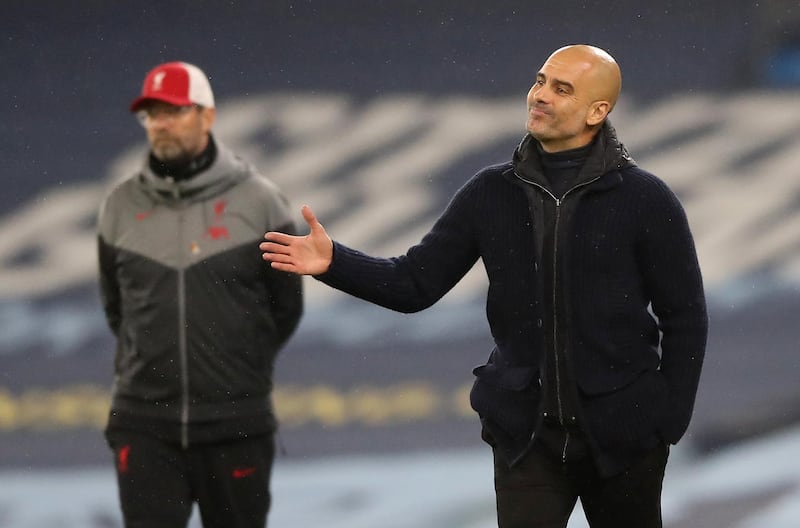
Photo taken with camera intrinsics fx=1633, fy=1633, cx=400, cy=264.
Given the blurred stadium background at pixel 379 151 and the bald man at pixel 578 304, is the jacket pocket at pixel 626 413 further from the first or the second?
the blurred stadium background at pixel 379 151

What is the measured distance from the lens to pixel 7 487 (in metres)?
6.82

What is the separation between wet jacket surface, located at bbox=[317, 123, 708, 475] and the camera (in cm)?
345

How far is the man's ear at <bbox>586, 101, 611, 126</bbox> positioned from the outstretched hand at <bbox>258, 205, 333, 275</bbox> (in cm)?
62

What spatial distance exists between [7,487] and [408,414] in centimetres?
173

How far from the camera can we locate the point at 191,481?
15.0ft

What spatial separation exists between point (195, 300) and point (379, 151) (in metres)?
3.00

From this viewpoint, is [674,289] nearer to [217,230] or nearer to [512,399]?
[512,399]

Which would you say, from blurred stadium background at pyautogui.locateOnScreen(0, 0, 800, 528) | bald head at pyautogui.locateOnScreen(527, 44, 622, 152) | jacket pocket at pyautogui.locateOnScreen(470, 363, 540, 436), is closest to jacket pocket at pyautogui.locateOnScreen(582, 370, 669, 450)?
jacket pocket at pyautogui.locateOnScreen(470, 363, 540, 436)

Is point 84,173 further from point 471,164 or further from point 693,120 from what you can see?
point 693,120

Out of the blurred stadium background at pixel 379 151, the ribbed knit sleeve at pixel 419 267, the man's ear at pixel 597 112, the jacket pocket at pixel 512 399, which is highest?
the blurred stadium background at pixel 379 151

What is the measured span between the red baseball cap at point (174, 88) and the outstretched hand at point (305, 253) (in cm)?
115

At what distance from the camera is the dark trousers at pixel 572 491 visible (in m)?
3.47

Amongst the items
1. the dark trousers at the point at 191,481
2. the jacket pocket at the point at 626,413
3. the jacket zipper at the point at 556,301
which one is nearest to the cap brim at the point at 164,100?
the dark trousers at the point at 191,481

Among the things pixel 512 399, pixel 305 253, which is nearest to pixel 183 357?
pixel 305 253
